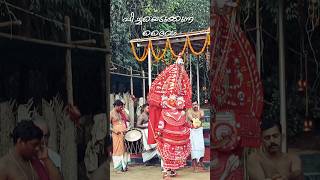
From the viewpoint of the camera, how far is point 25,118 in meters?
3.72

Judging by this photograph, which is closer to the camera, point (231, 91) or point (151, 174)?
point (231, 91)

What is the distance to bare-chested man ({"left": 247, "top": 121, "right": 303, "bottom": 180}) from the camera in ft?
12.4

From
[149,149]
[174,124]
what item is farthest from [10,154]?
[149,149]

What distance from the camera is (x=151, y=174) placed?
996 centimetres

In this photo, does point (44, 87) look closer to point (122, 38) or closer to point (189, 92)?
point (189, 92)

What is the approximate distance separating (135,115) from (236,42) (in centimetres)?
1070

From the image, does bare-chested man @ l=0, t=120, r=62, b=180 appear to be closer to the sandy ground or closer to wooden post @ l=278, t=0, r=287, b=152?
wooden post @ l=278, t=0, r=287, b=152

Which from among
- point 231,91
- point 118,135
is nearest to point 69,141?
point 231,91

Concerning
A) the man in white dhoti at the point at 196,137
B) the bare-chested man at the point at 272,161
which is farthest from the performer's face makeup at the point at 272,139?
the man in white dhoti at the point at 196,137

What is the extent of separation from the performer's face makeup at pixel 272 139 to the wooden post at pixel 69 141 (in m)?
1.65

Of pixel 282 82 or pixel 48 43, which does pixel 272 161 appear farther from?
pixel 48 43

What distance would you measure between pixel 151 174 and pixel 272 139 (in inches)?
249

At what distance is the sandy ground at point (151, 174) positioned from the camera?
9.51 metres

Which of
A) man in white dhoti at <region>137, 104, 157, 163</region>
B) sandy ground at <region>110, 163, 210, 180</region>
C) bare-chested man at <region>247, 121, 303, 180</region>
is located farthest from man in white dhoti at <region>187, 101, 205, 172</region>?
bare-chested man at <region>247, 121, 303, 180</region>
